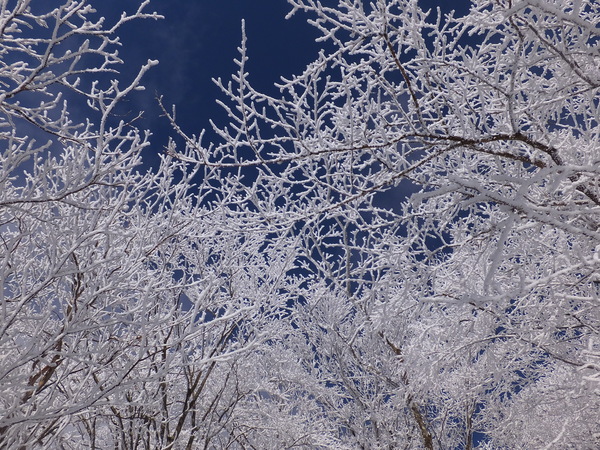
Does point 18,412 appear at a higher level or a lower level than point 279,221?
higher

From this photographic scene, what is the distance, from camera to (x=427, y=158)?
9.93 ft

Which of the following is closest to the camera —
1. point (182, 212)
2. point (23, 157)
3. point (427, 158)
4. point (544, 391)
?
point (23, 157)

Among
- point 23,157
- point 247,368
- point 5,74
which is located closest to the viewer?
point 23,157

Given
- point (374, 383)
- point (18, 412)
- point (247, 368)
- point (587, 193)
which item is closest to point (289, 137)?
point (587, 193)

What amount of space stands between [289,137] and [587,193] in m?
2.15

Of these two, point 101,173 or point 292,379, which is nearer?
point 101,173

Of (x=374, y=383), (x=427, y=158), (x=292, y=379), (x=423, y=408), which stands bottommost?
(x=423, y=408)

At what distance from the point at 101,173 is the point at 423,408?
11.1m

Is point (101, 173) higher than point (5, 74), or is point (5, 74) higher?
point (5, 74)

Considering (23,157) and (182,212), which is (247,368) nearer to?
(182,212)

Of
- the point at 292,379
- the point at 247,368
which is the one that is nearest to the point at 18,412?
the point at 247,368

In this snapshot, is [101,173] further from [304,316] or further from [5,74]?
[304,316]

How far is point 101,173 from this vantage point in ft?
8.34

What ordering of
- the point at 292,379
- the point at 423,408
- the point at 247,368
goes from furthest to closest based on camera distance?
the point at 292,379 < the point at 423,408 < the point at 247,368
